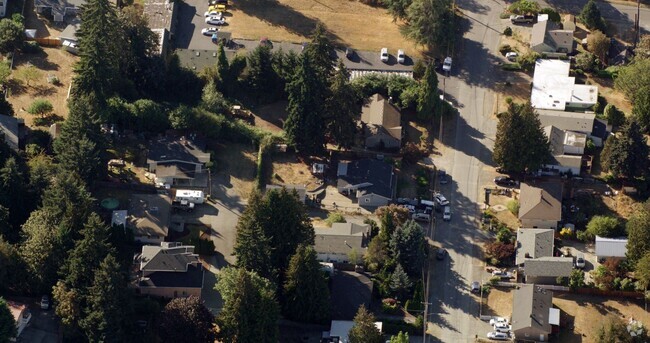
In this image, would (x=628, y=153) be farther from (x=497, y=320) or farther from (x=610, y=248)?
(x=497, y=320)

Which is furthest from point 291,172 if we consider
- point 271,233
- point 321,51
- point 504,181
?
point 504,181

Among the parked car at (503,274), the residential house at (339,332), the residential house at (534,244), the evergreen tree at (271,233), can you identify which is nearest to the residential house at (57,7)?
the evergreen tree at (271,233)

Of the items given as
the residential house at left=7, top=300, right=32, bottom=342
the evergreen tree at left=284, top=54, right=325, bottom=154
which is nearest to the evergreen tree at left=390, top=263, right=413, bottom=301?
the evergreen tree at left=284, top=54, right=325, bottom=154

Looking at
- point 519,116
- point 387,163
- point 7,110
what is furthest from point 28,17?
point 519,116

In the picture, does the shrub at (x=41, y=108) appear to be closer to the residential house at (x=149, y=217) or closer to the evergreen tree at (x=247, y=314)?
the residential house at (x=149, y=217)

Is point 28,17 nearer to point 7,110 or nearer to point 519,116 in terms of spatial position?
point 7,110

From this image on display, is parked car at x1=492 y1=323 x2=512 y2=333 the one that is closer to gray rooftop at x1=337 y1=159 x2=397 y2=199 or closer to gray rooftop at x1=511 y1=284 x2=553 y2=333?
gray rooftop at x1=511 y1=284 x2=553 y2=333
